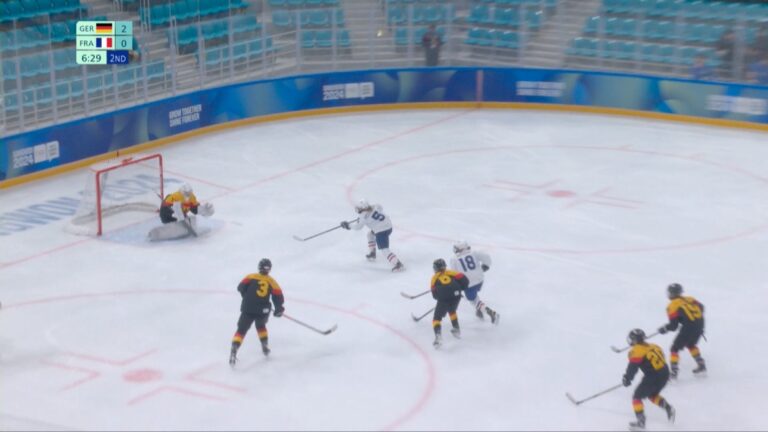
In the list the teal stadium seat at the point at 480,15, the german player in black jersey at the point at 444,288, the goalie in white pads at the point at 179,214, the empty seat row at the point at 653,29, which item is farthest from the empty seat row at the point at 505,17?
the german player in black jersey at the point at 444,288

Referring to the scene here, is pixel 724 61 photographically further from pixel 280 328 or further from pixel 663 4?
pixel 280 328

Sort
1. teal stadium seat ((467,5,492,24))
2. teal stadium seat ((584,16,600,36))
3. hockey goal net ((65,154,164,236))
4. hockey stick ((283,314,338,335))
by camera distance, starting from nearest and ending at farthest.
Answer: hockey stick ((283,314,338,335)) → hockey goal net ((65,154,164,236)) → teal stadium seat ((584,16,600,36)) → teal stadium seat ((467,5,492,24))

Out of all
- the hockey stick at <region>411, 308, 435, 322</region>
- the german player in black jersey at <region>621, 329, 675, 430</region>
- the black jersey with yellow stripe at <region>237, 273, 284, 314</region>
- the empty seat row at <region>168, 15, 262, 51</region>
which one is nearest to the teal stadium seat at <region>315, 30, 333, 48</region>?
the empty seat row at <region>168, 15, 262, 51</region>

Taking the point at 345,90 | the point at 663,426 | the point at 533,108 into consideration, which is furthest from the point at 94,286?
the point at 533,108

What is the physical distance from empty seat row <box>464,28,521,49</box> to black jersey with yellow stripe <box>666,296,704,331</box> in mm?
15803

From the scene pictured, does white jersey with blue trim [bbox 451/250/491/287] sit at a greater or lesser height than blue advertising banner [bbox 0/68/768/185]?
lesser

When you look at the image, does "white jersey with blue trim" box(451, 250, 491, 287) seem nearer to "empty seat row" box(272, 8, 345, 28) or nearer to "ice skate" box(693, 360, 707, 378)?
"ice skate" box(693, 360, 707, 378)

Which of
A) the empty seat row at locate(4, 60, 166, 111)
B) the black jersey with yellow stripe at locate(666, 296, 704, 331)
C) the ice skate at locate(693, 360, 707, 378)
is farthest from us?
the empty seat row at locate(4, 60, 166, 111)

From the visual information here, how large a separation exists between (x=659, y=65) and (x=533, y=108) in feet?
9.74

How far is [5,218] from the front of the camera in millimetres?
19703

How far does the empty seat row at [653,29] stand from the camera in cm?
2616

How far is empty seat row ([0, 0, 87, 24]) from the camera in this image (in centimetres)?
2481

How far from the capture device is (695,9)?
26297mm

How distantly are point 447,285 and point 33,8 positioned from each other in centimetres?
1489
